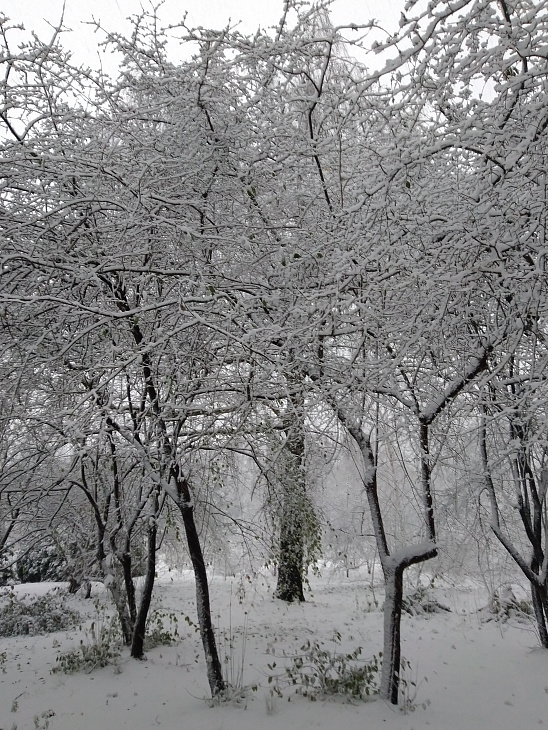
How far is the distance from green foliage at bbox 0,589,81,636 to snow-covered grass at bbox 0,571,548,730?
36 cm

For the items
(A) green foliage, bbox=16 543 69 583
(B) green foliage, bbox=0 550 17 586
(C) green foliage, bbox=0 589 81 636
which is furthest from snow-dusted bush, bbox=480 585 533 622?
(A) green foliage, bbox=16 543 69 583

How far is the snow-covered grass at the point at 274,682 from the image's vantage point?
4762 millimetres

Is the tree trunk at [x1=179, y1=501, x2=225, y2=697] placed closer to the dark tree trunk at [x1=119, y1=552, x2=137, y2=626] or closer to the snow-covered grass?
the snow-covered grass

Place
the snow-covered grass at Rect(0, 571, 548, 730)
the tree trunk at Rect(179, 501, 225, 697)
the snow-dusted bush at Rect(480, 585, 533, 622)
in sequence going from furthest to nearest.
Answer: the snow-dusted bush at Rect(480, 585, 533, 622)
the tree trunk at Rect(179, 501, 225, 697)
the snow-covered grass at Rect(0, 571, 548, 730)

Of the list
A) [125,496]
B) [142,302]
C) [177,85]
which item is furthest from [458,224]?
[125,496]

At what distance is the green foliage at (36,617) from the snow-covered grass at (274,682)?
0.36 m

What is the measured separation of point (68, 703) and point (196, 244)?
4.88 metres

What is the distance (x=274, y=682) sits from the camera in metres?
5.93

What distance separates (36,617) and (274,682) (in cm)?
597

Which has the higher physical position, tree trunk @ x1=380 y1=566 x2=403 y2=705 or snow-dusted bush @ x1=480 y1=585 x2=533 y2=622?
tree trunk @ x1=380 y1=566 x2=403 y2=705

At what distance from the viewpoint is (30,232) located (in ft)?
13.1

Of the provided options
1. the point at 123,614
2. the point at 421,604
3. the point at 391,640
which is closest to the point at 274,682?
the point at 391,640

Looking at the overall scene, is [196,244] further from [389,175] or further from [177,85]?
[389,175]

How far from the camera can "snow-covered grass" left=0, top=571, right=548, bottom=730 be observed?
476 cm
